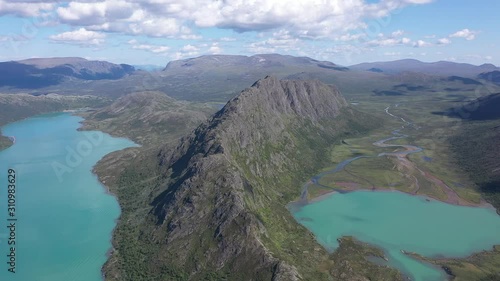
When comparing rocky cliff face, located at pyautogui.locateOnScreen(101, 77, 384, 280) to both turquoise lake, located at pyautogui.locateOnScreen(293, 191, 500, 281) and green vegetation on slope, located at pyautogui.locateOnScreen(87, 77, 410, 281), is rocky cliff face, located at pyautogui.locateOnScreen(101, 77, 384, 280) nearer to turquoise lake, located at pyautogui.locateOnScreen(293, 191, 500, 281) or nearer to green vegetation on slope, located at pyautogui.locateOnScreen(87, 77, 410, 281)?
green vegetation on slope, located at pyautogui.locateOnScreen(87, 77, 410, 281)

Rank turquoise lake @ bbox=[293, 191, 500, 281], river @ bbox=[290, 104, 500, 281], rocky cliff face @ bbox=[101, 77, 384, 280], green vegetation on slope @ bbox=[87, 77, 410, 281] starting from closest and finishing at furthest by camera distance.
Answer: rocky cliff face @ bbox=[101, 77, 384, 280], green vegetation on slope @ bbox=[87, 77, 410, 281], river @ bbox=[290, 104, 500, 281], turquoise lake @ bbox=[293, 191, 500, 281]

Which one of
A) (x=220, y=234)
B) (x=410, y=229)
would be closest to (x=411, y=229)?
(x=410, y=229)

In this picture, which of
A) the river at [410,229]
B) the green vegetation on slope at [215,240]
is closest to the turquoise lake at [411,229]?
the river at [410,229]

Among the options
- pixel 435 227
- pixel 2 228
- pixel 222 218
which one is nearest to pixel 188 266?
pixel 222 218

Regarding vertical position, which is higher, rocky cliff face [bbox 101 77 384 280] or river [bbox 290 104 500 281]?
rocky cliff face [bbox 101 77 384 280]

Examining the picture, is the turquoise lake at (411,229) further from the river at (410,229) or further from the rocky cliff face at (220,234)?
the rocky cliff face at (220,234)

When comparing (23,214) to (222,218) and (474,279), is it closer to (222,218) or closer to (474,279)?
(222,218)

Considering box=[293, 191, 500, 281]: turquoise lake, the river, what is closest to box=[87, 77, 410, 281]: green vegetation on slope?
the river

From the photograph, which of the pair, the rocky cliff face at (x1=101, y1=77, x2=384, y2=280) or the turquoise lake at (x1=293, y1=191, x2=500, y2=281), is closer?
the rocky cliff face at (x1=101, y1=77, x2=384, y2=280)
